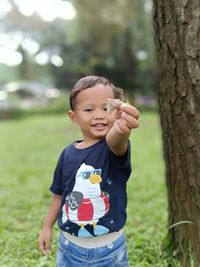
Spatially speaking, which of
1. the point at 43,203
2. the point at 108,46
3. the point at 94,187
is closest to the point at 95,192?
the point at 94,187

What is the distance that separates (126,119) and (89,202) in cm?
43

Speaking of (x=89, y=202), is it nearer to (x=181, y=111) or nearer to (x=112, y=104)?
(x=112, y=104)

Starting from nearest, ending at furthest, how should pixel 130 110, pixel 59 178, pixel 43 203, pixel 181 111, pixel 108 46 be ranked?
pixel 130 110 < pixel 59 178 < pixel 181 111 < pixel 43 203 < pixel 108 46

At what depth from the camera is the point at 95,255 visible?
212 centimetres

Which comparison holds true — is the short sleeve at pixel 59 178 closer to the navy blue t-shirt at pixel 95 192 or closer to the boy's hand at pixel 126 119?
the navy blue t-shirt at pixel 95 192

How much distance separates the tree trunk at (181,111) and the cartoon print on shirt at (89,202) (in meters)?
0.69

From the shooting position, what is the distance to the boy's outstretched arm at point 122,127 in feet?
6.13

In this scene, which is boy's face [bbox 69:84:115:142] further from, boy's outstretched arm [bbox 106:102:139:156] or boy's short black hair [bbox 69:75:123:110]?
boy's outstretched arm [bbox 106:102:139:156]

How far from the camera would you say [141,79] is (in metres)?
24.7

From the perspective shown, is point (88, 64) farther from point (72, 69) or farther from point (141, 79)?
point (141, 79)

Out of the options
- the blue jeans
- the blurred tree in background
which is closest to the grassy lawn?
the blue jeans

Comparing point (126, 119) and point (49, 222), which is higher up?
point (126, 119)

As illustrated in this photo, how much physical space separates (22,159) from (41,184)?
2.62 m

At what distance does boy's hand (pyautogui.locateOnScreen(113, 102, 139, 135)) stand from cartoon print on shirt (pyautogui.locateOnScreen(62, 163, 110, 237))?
28 centimetres
